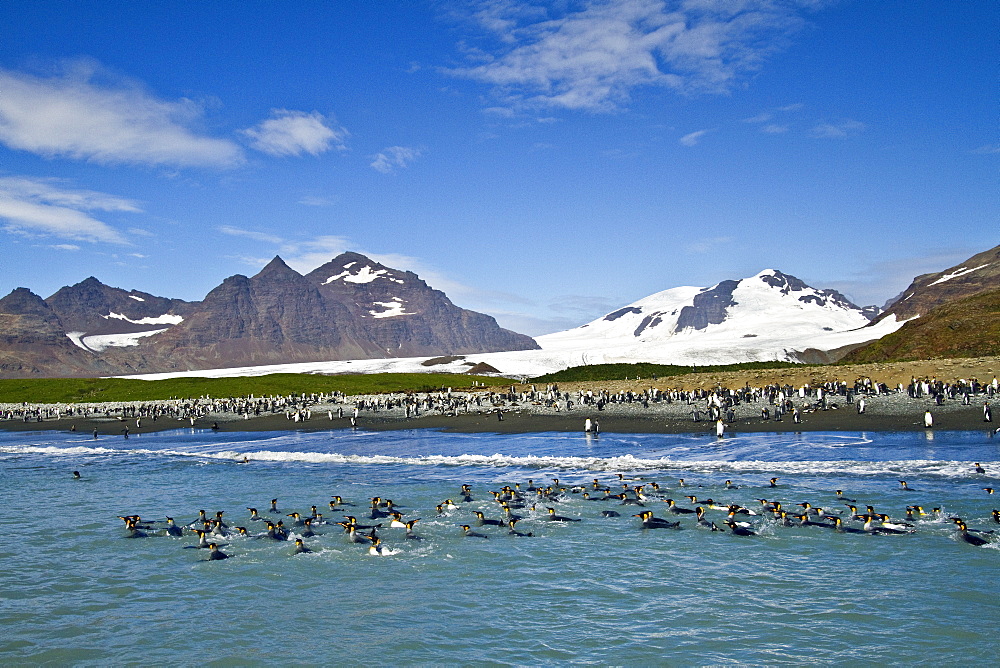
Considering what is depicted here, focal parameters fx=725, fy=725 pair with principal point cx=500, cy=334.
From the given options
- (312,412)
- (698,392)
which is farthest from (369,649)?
(312,412)

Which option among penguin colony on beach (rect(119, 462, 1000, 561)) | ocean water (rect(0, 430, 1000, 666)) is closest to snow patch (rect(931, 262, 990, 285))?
ocean water (rect(0, 430, 1000, 666))

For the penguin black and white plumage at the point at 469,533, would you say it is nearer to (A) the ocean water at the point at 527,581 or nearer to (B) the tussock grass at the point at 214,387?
(A) the ocean water at the point at 527,581

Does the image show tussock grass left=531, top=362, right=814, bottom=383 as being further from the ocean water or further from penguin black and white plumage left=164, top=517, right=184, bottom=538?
penguin black and white plumage left=164, top=517, right=184, bottom=538

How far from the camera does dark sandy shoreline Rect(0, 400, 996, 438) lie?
1251 inches

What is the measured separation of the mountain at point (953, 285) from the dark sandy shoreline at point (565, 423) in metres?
103

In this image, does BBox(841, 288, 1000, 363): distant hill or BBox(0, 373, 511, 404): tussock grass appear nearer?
BBox(841, 288, 1000, 363): distant hill

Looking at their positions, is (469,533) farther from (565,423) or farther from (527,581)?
(565,423)

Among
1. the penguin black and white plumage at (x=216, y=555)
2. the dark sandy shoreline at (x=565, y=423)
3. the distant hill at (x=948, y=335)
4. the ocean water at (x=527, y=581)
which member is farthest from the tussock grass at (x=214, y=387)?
the penguin black and white plumage at (x=216, y=555)

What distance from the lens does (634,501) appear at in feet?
63.5

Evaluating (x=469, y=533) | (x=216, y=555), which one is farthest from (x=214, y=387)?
(x=469, y=533)

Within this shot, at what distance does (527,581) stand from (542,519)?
4626 mm

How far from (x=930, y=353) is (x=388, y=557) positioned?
59675 millimetres

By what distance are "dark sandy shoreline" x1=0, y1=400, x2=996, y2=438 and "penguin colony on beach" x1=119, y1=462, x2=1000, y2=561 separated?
12.2 metres

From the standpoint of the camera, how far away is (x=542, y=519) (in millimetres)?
17953
